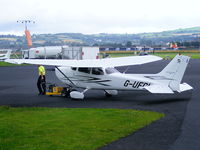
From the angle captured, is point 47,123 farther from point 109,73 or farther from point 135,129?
point 109,73

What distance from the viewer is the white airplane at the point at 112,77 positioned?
56.0ft

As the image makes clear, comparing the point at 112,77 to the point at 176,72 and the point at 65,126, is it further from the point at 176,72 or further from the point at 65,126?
the point at 65,126

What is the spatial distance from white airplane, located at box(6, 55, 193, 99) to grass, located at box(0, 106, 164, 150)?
9.72 ft

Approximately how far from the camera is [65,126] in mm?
11977

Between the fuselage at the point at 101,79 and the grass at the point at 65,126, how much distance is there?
2993mm

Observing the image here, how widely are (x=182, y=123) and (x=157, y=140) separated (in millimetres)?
2561

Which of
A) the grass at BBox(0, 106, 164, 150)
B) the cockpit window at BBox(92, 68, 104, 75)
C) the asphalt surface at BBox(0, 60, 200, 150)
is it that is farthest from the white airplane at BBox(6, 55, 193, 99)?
the grass at BBox(0, 106, 164, 150)

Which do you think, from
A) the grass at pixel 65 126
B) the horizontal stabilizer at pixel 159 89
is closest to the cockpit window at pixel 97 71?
the horizontal stabilizer at pixel 159 89

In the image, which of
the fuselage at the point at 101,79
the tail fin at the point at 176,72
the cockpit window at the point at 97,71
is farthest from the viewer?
the cockpit window at the point at 97,71

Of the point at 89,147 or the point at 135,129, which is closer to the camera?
the point at 89,147

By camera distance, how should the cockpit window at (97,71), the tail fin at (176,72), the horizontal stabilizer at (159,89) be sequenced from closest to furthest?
the horizontal stabilizer at (159,89) < the tail fin at (176,72) < the cockpit window at (97,71)

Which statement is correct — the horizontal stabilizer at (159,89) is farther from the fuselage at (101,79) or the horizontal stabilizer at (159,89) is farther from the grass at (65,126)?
the grass at (65,126)

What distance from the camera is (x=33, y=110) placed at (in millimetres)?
15453

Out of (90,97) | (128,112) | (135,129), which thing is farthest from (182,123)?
(90,97)
